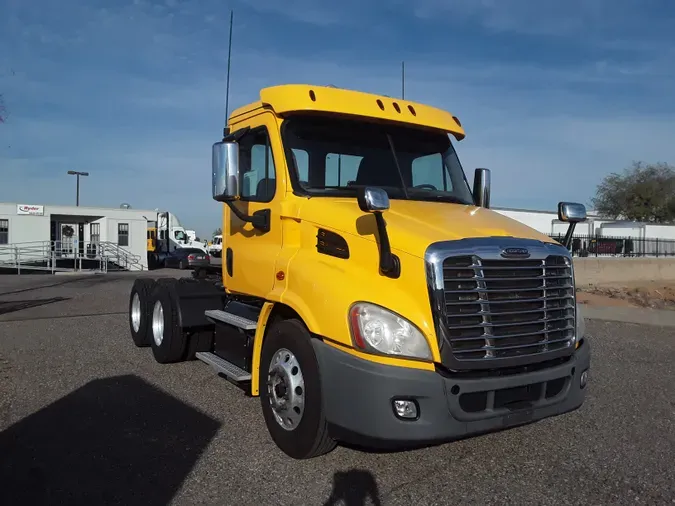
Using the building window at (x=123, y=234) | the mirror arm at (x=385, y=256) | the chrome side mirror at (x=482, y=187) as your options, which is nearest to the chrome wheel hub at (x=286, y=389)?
the mirror arm at (x=385, y=256)

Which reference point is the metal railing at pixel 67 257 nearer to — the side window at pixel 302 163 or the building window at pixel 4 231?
the building window at pixel 4 231

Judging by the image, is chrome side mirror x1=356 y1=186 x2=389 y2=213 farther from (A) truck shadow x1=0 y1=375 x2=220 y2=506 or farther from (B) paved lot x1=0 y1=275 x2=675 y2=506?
(A) truck shadow x1=0 y1=375 x2=220 y2=506

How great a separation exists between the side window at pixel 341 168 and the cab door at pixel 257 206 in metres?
0.41

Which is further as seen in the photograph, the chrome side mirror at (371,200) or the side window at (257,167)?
the side window at (257,167)

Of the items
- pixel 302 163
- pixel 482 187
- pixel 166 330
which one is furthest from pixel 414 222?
pixel 166 330

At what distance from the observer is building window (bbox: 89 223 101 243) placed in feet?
115

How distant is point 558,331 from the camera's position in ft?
14.1

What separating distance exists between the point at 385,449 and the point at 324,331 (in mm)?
838

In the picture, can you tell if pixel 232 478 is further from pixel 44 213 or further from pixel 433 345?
pixel 44 213

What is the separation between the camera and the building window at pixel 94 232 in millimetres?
35125

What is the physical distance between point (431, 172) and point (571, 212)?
4.21 feet

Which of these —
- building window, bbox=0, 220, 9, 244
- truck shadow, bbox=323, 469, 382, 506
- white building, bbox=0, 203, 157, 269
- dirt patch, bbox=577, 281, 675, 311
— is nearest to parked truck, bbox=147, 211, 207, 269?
white building, bbox=0, 203, 157, 269

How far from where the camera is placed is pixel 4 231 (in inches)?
1268

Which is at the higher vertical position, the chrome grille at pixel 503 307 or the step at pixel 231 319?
the chrome grille at pixel 503 307
